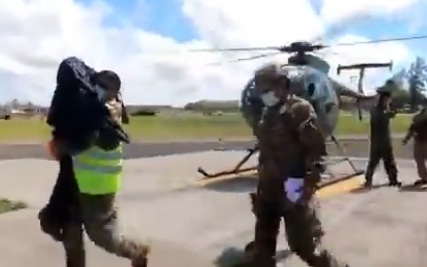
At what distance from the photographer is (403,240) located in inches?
349

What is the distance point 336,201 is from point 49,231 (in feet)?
23.0

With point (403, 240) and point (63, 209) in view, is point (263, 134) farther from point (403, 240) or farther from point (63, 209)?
point (403, 240)

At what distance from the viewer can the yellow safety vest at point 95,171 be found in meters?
5.86

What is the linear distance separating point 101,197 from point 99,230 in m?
0.25

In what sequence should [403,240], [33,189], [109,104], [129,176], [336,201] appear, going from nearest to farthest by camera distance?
1. [109,104]
2. [403,240]
3. [336,201]
4. [33,189]
5. [129,176]

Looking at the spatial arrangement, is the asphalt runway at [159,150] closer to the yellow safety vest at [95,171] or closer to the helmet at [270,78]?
the helmet at [270,78]

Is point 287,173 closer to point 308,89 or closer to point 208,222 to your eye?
point 208,222

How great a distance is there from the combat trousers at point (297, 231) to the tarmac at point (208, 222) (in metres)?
1.12

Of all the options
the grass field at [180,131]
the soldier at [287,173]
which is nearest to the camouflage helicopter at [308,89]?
the soldier at [287,173]

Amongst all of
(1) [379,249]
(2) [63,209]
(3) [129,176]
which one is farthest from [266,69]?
(3) [129,176]

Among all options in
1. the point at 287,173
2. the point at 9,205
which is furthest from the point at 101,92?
the point at 9,205

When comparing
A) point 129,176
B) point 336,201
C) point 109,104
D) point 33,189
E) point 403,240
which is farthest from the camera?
point 129,176

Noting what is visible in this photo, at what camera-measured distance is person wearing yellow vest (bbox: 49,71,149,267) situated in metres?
5.87

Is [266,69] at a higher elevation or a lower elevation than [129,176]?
higher
